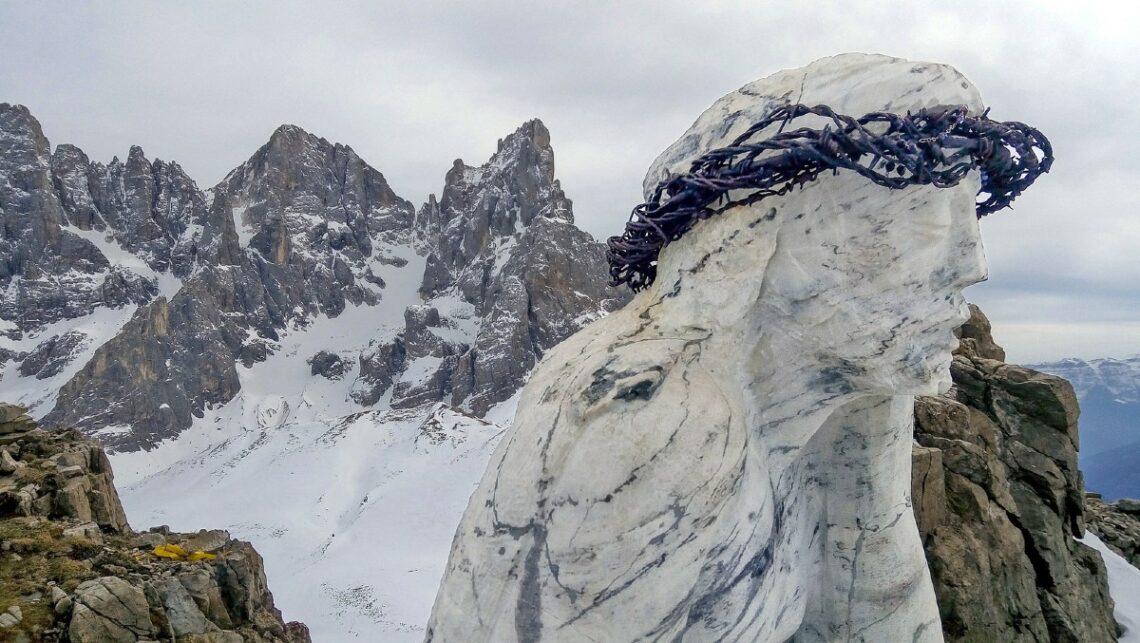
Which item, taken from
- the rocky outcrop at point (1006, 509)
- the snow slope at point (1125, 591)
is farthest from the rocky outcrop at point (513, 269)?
the snow slope at point (1125, 591)

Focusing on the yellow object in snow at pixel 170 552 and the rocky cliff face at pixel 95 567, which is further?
the yellow object in snow at pixel 170 552

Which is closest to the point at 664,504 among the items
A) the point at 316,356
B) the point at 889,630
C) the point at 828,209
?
the point at 828,209

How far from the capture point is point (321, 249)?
125375 millimetres

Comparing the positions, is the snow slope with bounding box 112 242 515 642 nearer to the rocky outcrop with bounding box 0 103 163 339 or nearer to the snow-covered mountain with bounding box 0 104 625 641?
the snow-covered mountain with bounding box 0 104 625 641

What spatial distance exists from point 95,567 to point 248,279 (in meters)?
110

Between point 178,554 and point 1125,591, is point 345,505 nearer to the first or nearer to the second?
point 178,554

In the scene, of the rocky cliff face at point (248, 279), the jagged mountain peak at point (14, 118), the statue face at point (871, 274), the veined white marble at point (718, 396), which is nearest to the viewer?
the veined white marble at point (718, 396)

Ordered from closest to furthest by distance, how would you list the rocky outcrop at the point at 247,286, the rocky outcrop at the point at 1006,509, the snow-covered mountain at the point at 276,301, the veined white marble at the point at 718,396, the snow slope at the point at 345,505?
the veined white marble at the point at 718,396, the rocky outcrop at the point at 1006,509, the snow slope at the point at 345,505, the snow-covered mountain at the point at 276,301, the rocky outcrop at the point at 247,286

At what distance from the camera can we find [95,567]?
37.1ft

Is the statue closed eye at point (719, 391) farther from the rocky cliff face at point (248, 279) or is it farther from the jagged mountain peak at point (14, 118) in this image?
the jagged mountain peak at point (14, 118)

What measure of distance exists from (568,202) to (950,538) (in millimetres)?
104158

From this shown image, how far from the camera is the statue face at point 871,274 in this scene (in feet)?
7.34

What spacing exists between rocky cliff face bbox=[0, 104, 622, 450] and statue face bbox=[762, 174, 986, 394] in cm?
8734

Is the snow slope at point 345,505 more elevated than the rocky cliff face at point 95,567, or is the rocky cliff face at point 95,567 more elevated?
the rocky cliff face at point 95,567
